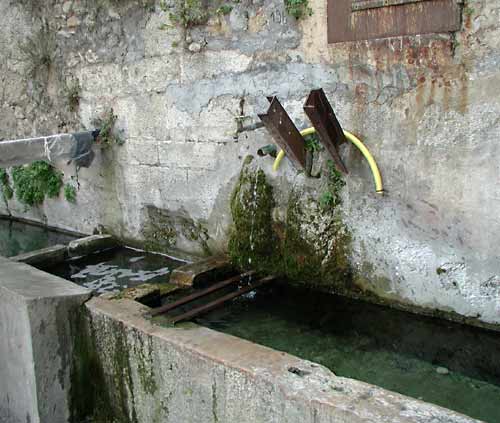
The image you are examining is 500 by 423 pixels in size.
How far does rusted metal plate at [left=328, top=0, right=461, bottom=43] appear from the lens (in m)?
3.02

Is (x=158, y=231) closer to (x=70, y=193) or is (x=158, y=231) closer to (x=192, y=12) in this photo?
(x=70, y=193)

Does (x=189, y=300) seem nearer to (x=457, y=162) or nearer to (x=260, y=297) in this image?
(x=260, y=297)

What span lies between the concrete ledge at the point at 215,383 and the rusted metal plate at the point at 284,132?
1.27 meters

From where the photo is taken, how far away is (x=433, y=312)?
3389 millimetres

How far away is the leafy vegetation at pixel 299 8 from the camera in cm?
360

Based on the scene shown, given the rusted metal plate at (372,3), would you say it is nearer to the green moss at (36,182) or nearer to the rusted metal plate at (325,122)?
the rusted metal plate at (325,122)

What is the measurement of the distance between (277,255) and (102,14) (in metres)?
2.72

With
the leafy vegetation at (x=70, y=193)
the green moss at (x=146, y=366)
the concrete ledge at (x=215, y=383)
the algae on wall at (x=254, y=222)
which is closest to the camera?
the concrete ledge at (x=215, y=383)

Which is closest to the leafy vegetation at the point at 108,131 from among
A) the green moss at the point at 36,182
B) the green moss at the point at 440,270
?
the green moss at the point at 36,182

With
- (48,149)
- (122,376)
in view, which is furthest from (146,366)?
(48,149)

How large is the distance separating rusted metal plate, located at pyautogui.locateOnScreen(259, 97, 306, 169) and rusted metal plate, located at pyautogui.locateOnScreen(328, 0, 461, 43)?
58cm

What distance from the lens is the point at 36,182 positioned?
611 cm

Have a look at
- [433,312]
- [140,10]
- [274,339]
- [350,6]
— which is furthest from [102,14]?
[433,312]

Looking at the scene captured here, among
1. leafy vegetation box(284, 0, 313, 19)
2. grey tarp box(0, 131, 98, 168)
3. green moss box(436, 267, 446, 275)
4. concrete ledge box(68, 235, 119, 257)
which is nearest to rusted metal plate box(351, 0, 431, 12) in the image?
leafy vegetation box(284, 0, 313, 19)
